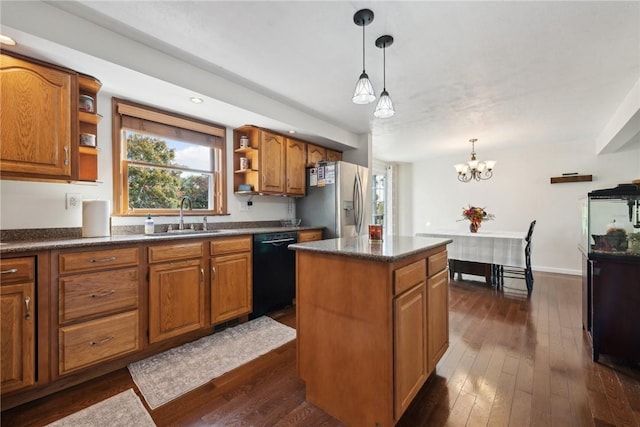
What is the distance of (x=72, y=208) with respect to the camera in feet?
7.36

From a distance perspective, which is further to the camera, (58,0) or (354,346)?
(58,0)

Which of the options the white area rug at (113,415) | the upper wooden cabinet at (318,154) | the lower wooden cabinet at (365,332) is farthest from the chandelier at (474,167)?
the white area rug at (113,415)

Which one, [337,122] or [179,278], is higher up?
[337,122]

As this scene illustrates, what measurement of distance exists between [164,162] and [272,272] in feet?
5.50

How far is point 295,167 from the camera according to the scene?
3.78m

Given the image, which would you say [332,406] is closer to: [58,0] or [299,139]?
[58,0]

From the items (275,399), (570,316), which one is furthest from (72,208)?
(570,316)

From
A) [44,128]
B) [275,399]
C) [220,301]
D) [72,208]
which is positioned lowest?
[275,399]

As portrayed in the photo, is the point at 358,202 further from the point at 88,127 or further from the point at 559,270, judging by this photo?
the point at 559,270

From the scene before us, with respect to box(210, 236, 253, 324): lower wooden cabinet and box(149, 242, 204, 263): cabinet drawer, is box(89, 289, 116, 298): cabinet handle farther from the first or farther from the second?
box(210, 236, 253, 324): lower wooden cabinet

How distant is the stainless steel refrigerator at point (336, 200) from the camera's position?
369cm

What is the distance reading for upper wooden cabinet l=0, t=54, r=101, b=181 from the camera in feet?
5.62

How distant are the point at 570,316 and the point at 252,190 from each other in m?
3.87

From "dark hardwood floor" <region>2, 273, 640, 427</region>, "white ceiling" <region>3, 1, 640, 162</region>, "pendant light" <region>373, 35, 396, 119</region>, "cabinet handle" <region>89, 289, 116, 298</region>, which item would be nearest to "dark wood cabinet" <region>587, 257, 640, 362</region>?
"dark hardwood floor" <region>2, 273, 640, 427</region>
